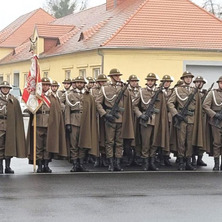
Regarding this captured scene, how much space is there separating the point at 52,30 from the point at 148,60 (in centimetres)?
1173

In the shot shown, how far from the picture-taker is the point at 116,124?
596 inches

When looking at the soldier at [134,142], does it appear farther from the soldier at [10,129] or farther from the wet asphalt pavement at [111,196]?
the soldier at [10,129]

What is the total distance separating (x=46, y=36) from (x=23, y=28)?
18.9 meters

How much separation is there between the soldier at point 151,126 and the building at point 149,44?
64.3ft

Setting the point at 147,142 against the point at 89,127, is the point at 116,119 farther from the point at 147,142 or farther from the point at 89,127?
the point at 147,142

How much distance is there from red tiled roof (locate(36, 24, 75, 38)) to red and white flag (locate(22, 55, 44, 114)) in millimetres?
29585

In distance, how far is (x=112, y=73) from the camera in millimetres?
15227

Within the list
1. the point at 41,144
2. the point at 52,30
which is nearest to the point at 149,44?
A: the point at 52,30

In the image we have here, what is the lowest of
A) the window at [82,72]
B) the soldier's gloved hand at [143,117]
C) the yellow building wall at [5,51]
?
the soldier's gloved hand at [143,117]

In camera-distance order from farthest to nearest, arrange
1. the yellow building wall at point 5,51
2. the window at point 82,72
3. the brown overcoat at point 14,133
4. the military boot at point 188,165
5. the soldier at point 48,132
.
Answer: the yellow building wall at point 5,51
the window at point 82,72
the military boot at point 188,165
the soldier at point 48,132
the brown overcoat at point 14,133

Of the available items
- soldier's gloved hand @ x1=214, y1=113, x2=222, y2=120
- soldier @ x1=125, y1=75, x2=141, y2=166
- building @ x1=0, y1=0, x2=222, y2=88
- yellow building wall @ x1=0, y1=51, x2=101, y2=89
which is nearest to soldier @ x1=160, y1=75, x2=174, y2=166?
soldier @ x1=125, y1=75, x2=141, y2=166

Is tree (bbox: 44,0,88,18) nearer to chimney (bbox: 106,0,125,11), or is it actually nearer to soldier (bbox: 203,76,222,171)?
chimney (bbox: 106,0,125,11)

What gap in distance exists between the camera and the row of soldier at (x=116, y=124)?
577 inches

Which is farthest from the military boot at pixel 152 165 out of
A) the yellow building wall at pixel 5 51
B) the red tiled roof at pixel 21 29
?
the red tiled roof at pixel 21 29
